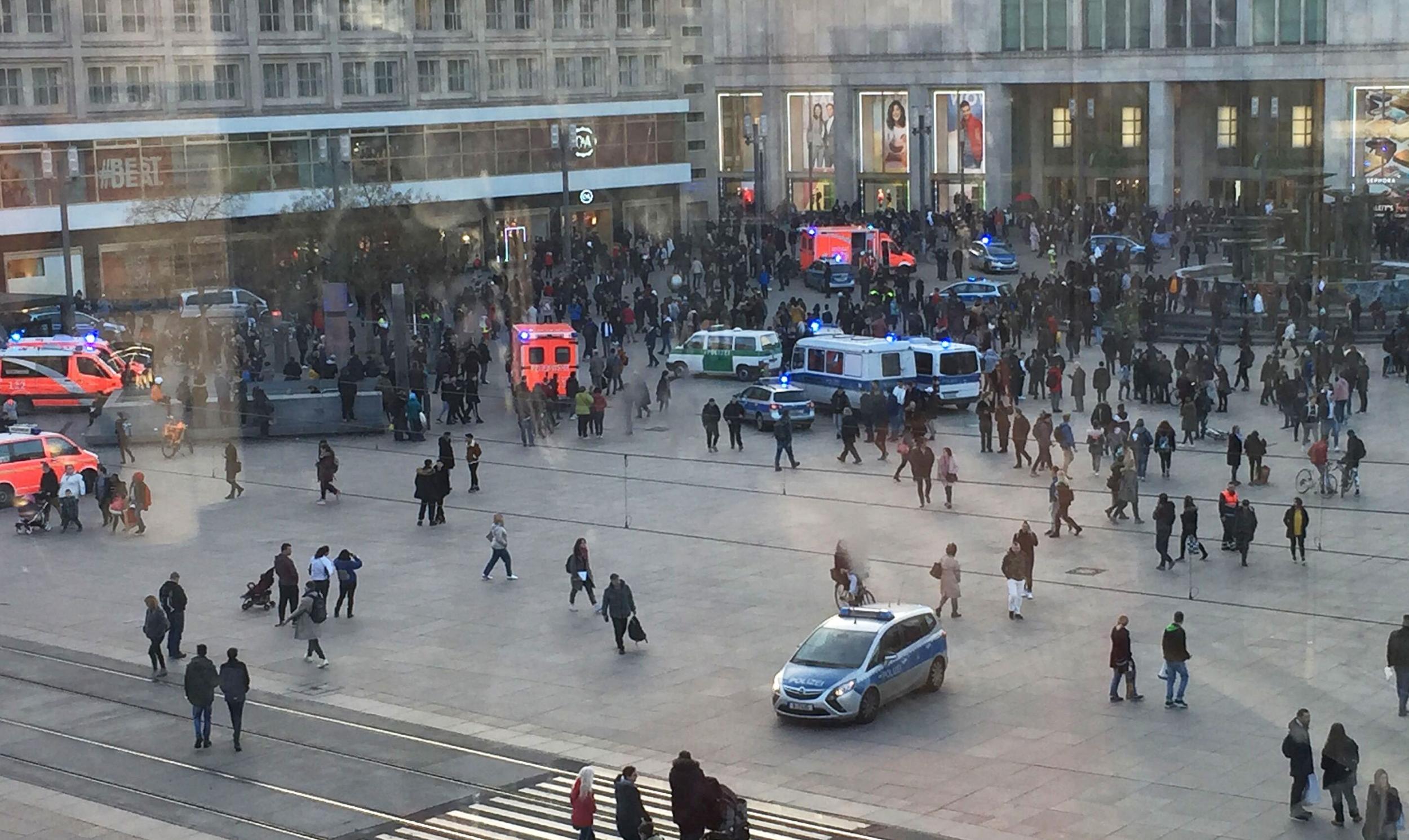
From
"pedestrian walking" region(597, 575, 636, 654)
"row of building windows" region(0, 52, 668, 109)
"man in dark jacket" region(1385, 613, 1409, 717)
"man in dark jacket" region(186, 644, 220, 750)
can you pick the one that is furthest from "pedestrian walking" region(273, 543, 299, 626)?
"row of building windows" region(0, 52, 668, 109)

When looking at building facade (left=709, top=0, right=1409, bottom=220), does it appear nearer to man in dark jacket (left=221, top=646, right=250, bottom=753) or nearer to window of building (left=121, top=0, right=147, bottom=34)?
window of building (left=121, top=0, right=147, bottom=34)

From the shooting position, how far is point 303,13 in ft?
237

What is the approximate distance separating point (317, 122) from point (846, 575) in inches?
1887

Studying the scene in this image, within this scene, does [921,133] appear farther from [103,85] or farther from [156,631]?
[156,631]

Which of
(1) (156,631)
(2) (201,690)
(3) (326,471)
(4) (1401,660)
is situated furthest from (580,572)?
(4) (1401,660)

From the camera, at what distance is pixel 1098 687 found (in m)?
24.2

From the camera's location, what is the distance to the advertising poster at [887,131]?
267 ft

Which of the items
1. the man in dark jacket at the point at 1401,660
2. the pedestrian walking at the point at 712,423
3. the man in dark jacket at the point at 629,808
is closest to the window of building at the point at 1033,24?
the pedestrian walking at the point at 712,423

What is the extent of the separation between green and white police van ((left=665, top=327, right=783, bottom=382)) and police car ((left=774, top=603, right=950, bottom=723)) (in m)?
22.9

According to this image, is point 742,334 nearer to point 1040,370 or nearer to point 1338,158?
point 1040,370

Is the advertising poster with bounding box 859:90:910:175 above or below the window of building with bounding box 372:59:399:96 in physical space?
below

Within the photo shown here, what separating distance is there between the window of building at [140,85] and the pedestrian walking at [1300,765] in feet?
178

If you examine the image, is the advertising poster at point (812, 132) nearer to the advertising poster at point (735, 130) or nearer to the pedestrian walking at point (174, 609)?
the advertising poster at point (735, 130)

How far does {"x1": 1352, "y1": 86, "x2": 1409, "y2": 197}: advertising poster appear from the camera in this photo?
233ft
